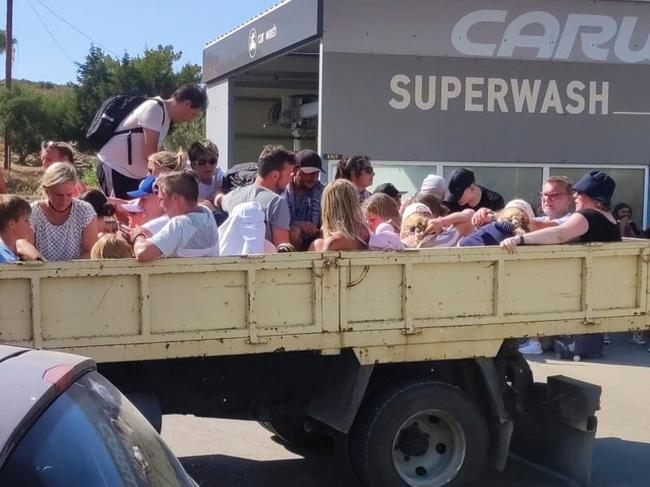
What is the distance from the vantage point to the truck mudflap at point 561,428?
5.94 meters

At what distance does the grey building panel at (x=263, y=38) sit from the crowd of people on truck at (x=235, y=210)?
449cm

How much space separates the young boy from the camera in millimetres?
4965

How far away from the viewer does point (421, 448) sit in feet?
18.3

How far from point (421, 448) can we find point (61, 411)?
3.69 meters

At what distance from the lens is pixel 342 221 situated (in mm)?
5398

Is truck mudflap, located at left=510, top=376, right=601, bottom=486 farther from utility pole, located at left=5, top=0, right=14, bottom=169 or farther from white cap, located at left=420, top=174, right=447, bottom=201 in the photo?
utility pole, located at left=5, top=0, right=14, bottom=169

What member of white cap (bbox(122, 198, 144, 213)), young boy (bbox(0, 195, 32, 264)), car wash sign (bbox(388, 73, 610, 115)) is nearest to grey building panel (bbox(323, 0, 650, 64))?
car wash sign (bbox(388, 73, 610, 115))

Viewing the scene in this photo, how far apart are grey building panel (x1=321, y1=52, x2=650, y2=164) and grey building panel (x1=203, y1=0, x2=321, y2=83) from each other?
2.27 ft

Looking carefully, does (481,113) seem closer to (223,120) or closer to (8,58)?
(223,120)

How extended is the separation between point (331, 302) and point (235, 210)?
3.17 feet

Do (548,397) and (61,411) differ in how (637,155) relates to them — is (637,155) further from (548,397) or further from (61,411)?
(61,411)

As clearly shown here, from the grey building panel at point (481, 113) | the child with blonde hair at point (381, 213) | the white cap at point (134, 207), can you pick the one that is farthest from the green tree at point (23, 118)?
the child with blonde hair at point (381, 213)

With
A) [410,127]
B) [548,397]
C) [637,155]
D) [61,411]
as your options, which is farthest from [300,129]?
[61,411]

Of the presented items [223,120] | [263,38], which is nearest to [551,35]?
[263,38]
